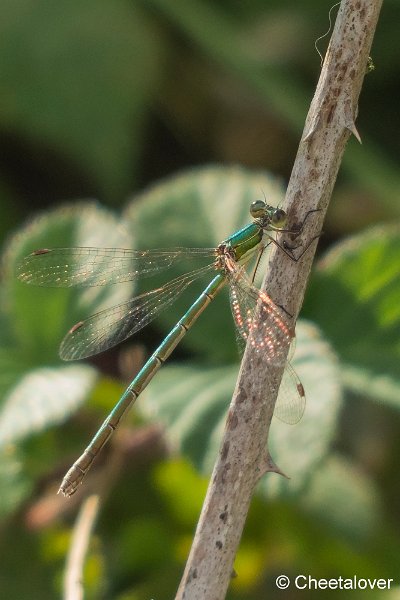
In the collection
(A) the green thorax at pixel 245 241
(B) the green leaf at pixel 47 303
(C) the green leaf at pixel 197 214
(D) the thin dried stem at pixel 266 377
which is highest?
(C) the green leaf at pixel 197 214

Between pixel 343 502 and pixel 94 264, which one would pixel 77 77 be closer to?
pixel 94 264

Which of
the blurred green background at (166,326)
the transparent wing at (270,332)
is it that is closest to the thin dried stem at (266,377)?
the transparent wing at (270,332)

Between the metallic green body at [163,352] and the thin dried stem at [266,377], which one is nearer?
the thin dried stem at [266,377]

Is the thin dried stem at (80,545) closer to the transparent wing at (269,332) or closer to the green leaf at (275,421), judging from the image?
the green leaf at (275,421)

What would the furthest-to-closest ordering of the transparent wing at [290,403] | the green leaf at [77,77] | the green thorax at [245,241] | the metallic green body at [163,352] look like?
the green leaf at [77,77] < the green thorax at [245,241] < the metallic green body at [163,352] < the transparent wing at [290,403]

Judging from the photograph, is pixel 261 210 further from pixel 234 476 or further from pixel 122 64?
pixel 122 64

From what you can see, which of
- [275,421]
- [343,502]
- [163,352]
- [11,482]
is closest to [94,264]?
[163,352]
